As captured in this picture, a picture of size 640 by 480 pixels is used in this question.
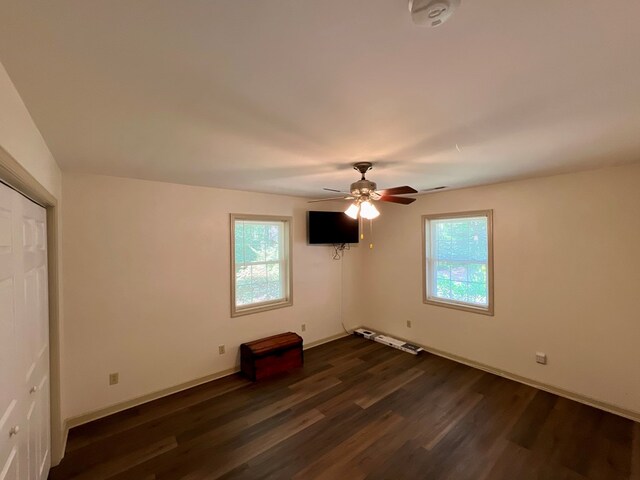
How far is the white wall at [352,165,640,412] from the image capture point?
8.87 feet

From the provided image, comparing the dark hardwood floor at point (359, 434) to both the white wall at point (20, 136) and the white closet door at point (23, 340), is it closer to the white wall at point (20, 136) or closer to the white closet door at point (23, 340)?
the white closet door at point (23, 340)

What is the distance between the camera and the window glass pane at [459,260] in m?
3.76

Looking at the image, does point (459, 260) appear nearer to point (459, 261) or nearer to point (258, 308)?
point (459, 261)

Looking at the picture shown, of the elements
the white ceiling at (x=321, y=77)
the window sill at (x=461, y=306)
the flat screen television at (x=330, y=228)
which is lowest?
the window sill at (x=461, y=306)

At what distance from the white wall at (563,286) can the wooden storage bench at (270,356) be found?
2129 mm

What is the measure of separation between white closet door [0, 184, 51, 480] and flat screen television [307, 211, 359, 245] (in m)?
3.07

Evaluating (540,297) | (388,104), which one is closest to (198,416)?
(388,104)

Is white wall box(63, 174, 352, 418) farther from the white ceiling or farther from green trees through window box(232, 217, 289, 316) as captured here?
the white ceiling

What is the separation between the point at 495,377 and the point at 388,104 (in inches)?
146

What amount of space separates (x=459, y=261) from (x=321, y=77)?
3585mm

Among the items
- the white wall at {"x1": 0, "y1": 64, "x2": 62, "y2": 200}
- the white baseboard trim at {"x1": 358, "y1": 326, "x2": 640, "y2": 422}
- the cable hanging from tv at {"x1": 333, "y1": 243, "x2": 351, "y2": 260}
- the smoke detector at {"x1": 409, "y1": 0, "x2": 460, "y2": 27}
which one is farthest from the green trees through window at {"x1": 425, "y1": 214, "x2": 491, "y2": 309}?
the white wall at {"x1": 0, "y1": 64, "x2": 62, "y2": 200}

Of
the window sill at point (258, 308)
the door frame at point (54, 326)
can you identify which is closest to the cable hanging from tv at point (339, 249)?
the window sill at point (258, 308)

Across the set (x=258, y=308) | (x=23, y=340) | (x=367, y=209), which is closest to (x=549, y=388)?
(x=367, y=209)

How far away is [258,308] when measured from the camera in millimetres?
3955
